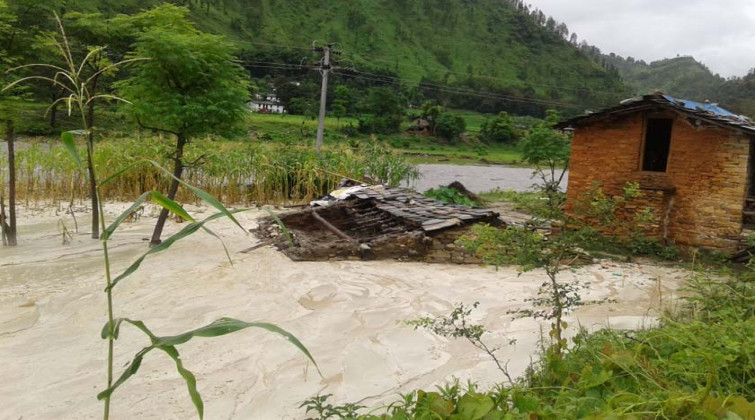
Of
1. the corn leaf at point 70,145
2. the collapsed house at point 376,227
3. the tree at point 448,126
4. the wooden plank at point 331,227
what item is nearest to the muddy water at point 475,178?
the tree at point 448,126

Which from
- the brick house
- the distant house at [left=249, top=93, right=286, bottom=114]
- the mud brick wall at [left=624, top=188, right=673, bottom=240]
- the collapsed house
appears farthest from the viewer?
the distant house at [left=249, top=93, right=286, bottom=114]

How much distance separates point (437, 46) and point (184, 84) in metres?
103

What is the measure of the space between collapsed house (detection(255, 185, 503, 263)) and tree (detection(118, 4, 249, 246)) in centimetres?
183

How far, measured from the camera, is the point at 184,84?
25.2 feet

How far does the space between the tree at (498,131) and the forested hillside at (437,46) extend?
15.0 feet

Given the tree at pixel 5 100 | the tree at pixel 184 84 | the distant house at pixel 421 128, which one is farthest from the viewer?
the distant house at pixel 421 128

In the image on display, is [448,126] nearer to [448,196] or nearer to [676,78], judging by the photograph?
[448,196]

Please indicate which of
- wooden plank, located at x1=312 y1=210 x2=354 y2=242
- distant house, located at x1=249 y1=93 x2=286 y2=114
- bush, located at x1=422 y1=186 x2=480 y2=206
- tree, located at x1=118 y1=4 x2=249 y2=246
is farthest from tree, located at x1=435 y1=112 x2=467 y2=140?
tree, located at x1=118 y1=4 x2=249 y2=246

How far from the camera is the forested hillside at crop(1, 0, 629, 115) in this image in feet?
230

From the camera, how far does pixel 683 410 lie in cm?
195

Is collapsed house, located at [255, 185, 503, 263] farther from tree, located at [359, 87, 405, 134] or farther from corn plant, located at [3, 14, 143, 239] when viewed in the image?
tree, located at [359, 87, 405, 134]

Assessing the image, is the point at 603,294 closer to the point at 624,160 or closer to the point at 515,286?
the point at 515,286

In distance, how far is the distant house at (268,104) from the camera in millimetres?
49062

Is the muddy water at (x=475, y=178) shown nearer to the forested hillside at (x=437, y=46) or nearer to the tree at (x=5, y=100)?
the tree at (x=5, y=100)
